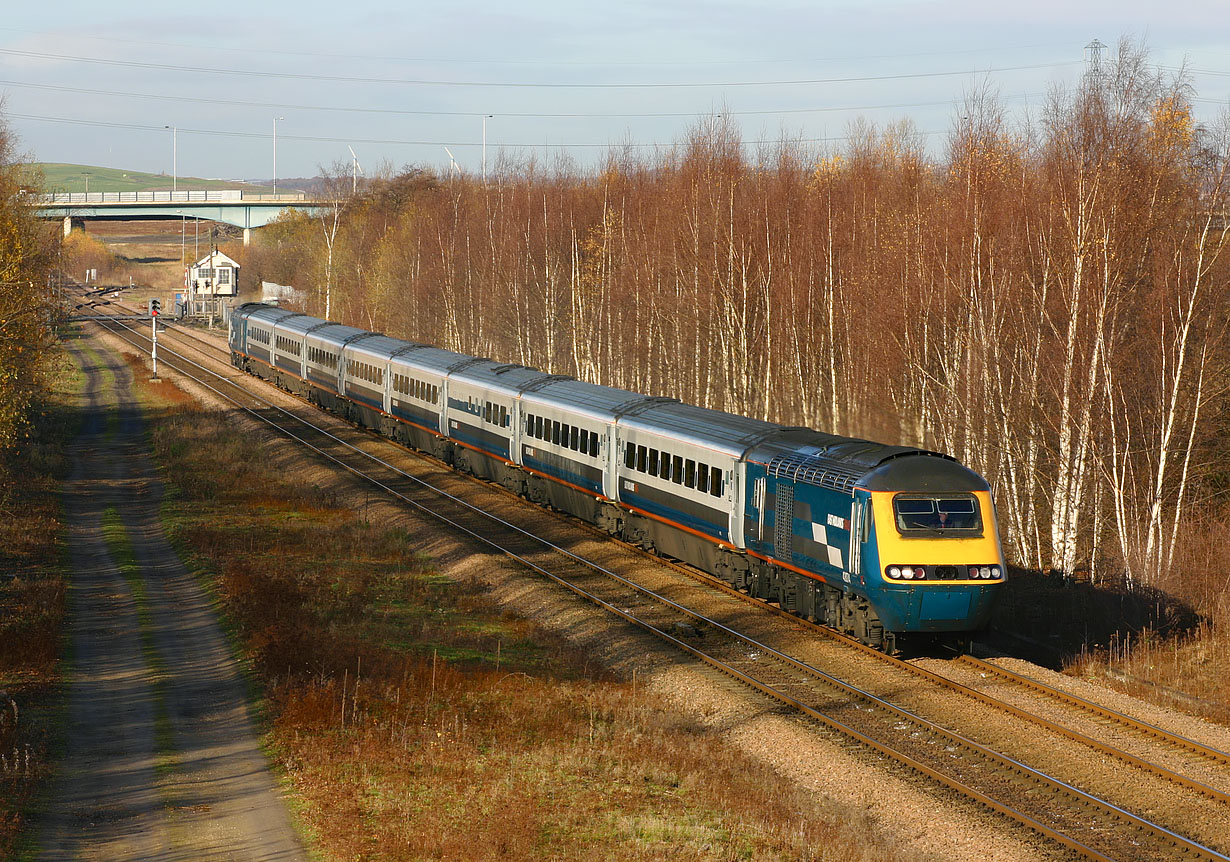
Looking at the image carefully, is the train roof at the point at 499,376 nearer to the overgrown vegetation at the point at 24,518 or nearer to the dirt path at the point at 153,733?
the dirt path at the point at 153,733

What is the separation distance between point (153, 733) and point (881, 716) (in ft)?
34.2

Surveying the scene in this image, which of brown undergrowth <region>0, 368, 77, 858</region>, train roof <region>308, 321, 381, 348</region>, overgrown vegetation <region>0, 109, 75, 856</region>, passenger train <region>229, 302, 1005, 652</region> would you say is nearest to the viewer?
brown undergrowth <region>0, 368, 77, 858</region>

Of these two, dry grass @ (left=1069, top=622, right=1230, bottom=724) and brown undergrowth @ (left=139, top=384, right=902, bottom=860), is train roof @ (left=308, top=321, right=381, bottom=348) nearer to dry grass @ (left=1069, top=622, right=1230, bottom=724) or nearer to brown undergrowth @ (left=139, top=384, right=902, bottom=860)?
brown undergrowth @ (left=139, top=384, right=902, bottom=860)

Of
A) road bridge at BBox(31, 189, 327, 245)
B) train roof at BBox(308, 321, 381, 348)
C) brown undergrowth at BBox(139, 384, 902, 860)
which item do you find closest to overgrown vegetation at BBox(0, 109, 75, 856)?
brown undergrowth at BBox(139, 384, 902, 860)

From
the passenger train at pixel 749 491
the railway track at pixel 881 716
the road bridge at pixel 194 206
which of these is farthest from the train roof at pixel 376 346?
the road bridge at pixel 194 206

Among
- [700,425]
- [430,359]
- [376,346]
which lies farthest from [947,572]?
[376,346]

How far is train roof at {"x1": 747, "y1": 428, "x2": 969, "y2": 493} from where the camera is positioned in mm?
19859

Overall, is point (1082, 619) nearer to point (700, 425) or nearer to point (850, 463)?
point (850, 463)

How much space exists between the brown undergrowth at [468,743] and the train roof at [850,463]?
16.7ft

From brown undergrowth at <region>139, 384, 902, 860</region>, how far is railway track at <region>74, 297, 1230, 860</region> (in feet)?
5.83

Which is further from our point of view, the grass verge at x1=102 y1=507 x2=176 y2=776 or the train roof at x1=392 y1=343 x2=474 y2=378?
the train roof at x1=392 y1=343 x2=474 y2=378

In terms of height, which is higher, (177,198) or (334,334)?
(177,198)

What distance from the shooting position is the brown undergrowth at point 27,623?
1477cm

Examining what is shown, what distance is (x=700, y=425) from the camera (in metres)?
26.6
